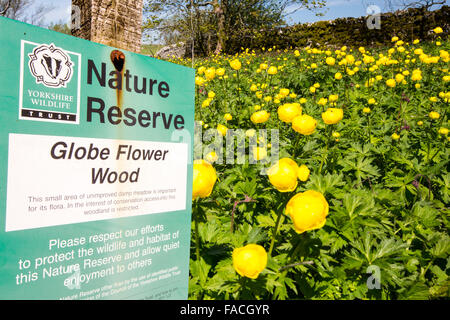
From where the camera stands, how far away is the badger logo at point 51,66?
0.67 meters

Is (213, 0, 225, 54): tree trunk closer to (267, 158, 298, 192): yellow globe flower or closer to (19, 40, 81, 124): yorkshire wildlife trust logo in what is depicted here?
(267, 158, 298, 192): yellow globe flower

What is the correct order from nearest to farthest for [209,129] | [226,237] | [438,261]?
[226,237] < [438,261] < [209,129]

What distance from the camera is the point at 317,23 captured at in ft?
37.9

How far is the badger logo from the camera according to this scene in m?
0.67

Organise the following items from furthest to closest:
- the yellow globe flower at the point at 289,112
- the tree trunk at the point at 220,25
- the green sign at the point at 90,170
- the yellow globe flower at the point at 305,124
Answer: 1. the tree trunk at the point at 220,25
2. the yellow globe flower at the point at 289,112
3. the yellow globe flower at the point at 305,124
4. the green sign at the point at 90,170

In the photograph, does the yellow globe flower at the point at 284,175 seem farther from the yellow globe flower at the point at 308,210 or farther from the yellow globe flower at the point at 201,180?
the yellow globe flower at the point at 201,180

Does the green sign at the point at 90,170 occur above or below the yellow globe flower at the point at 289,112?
below

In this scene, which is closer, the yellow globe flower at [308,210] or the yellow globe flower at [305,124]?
the yellow globe flower at [308,210]

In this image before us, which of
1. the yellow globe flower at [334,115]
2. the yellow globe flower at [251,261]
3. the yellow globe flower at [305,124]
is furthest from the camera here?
the yellow globe flower at [334,115]

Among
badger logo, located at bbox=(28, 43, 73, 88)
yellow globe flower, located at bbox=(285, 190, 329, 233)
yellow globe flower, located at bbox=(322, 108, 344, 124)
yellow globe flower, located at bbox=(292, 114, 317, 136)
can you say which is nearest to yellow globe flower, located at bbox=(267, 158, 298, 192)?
yellow globe flower, located at bbox=(285, 190, 329, 233)
